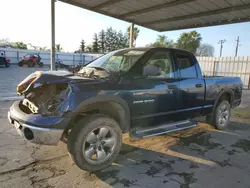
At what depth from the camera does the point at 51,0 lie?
25.9 feet

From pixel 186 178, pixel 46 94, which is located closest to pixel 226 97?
pixel 186 178

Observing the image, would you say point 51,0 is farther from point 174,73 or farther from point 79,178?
point 79,178

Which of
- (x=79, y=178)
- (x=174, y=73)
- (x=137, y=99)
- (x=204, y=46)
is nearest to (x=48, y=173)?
(x=79, y=178)

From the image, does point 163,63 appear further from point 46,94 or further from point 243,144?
point 243,144

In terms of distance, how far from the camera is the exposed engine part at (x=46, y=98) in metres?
2.82

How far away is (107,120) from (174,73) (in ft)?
5.89

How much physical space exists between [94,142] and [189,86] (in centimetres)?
235

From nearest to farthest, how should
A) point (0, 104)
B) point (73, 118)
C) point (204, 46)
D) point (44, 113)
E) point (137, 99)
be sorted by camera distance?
point (44, 113) < point (73, 118) < point (137, 99) < point (0, 104) < point (204, 46)

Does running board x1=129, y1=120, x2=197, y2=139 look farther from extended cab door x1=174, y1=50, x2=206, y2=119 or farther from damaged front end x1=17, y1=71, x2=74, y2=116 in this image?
damaged front end x1=17, y1=71, x2=74, y2=116

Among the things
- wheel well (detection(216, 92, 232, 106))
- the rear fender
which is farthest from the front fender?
wheel well (detection(216, 92, 232, 106))

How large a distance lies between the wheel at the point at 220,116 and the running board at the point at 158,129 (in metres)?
1.09

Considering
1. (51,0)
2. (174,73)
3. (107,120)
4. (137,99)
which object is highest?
(51,0)

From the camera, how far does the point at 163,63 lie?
4.16 metres

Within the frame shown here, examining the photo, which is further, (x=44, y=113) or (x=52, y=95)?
(x=52, y=95)
